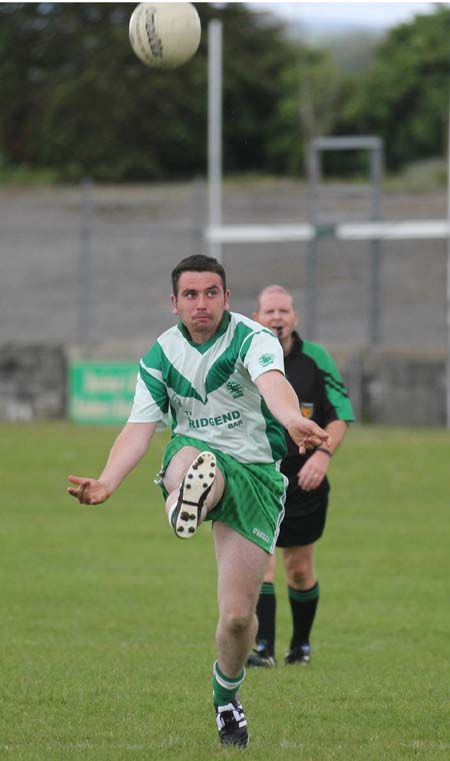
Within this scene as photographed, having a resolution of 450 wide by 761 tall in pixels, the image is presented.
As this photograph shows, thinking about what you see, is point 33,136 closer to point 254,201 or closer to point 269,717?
point 254,201

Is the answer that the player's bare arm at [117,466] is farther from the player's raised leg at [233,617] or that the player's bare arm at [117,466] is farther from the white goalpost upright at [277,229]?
the white goalpost upright at [277,229]

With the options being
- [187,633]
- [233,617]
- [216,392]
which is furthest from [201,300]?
[187,633]

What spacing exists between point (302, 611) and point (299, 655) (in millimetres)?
269

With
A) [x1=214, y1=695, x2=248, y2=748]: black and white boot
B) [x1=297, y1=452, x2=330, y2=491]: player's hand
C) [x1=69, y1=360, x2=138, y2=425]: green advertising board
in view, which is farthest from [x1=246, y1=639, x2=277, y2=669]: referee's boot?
[x1=69, y1=360, x2=138, y2=425]: green advertising board

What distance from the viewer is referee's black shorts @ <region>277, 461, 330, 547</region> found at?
8117mm

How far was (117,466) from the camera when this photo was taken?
234 inches

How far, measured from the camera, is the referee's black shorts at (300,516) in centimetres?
812

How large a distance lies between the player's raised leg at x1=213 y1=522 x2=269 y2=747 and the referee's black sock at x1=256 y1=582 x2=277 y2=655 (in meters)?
2.22

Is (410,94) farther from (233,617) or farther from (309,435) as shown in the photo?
(309,435)

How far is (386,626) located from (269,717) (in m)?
3.05

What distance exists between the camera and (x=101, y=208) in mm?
38969

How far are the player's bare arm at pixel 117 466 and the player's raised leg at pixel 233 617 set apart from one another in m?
0.48

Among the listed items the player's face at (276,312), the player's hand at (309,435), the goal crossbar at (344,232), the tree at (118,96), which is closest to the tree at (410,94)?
Result: the tree at (118,96)

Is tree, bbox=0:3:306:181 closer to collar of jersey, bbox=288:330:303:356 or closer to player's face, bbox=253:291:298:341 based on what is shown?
collar of jersey, bbox=288:330:303:356
